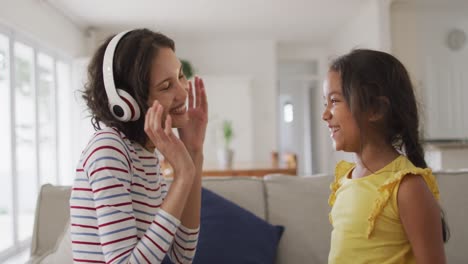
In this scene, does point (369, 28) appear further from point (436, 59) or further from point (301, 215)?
point (301, 215)

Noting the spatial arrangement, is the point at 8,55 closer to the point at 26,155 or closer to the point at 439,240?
the point at 26,155

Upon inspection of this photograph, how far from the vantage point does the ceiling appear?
16.9ft

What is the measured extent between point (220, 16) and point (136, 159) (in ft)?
16.9

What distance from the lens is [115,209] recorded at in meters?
0.78

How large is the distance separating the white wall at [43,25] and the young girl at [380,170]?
3.70 meters

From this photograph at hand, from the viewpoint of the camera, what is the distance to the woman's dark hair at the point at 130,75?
0.88 meters

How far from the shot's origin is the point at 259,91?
7.15 metres

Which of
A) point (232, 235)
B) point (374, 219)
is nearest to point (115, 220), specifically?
point (374, 219)

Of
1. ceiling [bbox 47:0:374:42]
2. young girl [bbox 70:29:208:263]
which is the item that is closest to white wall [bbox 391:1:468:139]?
ceiling [bbox 47:0:374:42]

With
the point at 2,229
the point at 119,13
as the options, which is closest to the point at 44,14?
the point at 119,13

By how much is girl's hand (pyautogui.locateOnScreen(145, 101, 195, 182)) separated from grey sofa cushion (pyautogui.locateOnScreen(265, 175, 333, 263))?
41.0 inches

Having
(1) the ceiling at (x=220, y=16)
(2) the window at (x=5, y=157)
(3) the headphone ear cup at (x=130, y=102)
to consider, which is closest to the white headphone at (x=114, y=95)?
(3) the headphone ear cup at (x=130, y=102)

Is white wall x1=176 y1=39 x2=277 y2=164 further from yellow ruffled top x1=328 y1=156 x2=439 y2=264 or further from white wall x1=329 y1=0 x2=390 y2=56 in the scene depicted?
yellow ruffled top x1=328 y1=156 x2=439 y2=264

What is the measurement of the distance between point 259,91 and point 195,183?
6.20 metres
